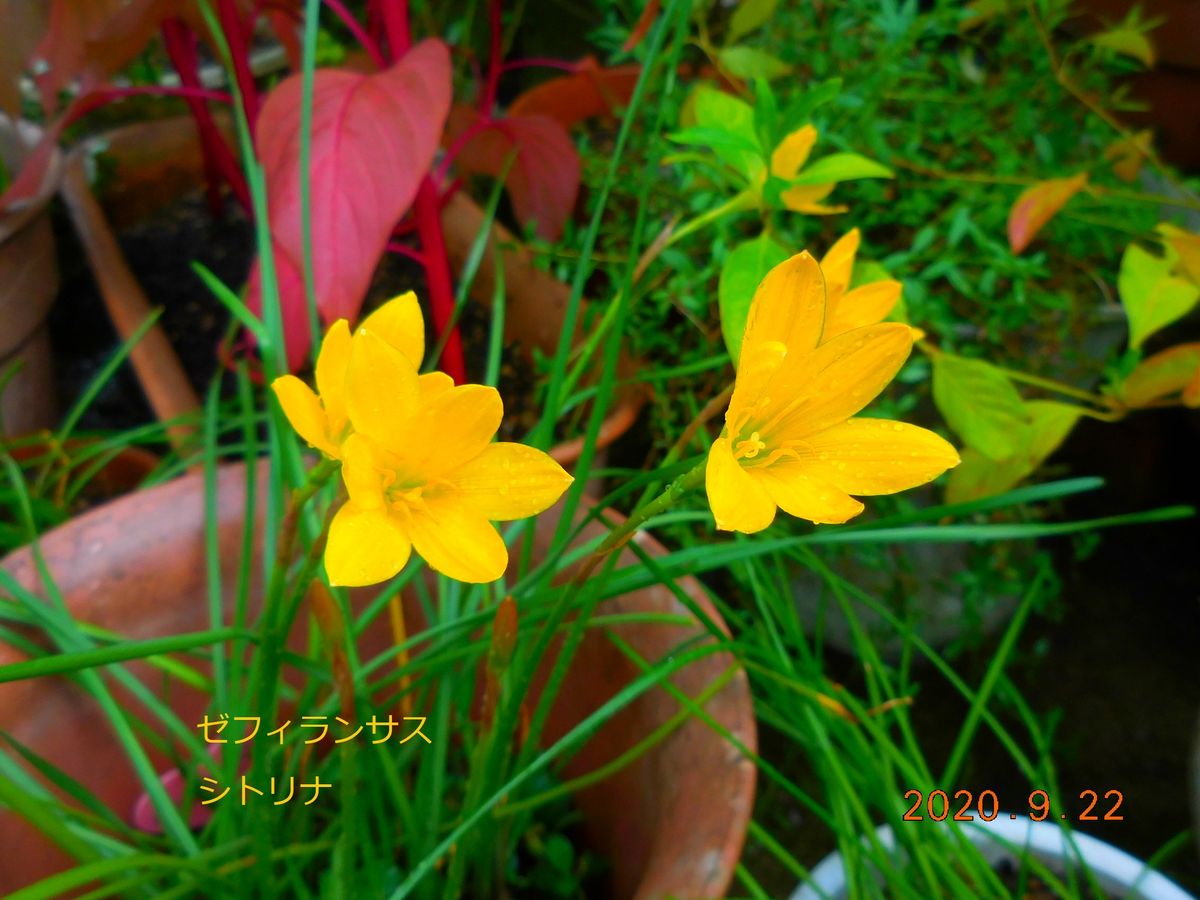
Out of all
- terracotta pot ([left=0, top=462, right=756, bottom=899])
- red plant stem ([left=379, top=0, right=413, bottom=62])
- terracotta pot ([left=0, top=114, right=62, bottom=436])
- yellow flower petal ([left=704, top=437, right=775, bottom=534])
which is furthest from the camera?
terracotta pot ([left=0, top=114, right=62, bottom=436])

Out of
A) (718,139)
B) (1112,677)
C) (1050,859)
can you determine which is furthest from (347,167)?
(1112,677)

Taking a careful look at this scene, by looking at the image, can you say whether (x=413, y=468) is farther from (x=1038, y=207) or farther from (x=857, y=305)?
(x=1038, y=207)

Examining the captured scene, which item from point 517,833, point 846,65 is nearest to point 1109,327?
point 846,65

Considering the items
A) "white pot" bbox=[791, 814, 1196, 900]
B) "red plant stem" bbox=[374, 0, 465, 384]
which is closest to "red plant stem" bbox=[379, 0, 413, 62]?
"red plant stem" bbox=[374, 0, 465, 384]

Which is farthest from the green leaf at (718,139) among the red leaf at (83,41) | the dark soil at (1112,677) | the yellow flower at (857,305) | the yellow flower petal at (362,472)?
the dark soil at (1112,677)

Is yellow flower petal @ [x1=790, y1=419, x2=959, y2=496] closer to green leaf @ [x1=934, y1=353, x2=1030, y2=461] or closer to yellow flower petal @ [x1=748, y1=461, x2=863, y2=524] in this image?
yellow flower petal @ [x1=748, y1=461, x2=863, y2=524]

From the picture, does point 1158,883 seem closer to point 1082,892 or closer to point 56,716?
point 1082,892

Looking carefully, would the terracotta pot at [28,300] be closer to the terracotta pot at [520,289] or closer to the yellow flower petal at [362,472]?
the terracotta pot at [520,289]
